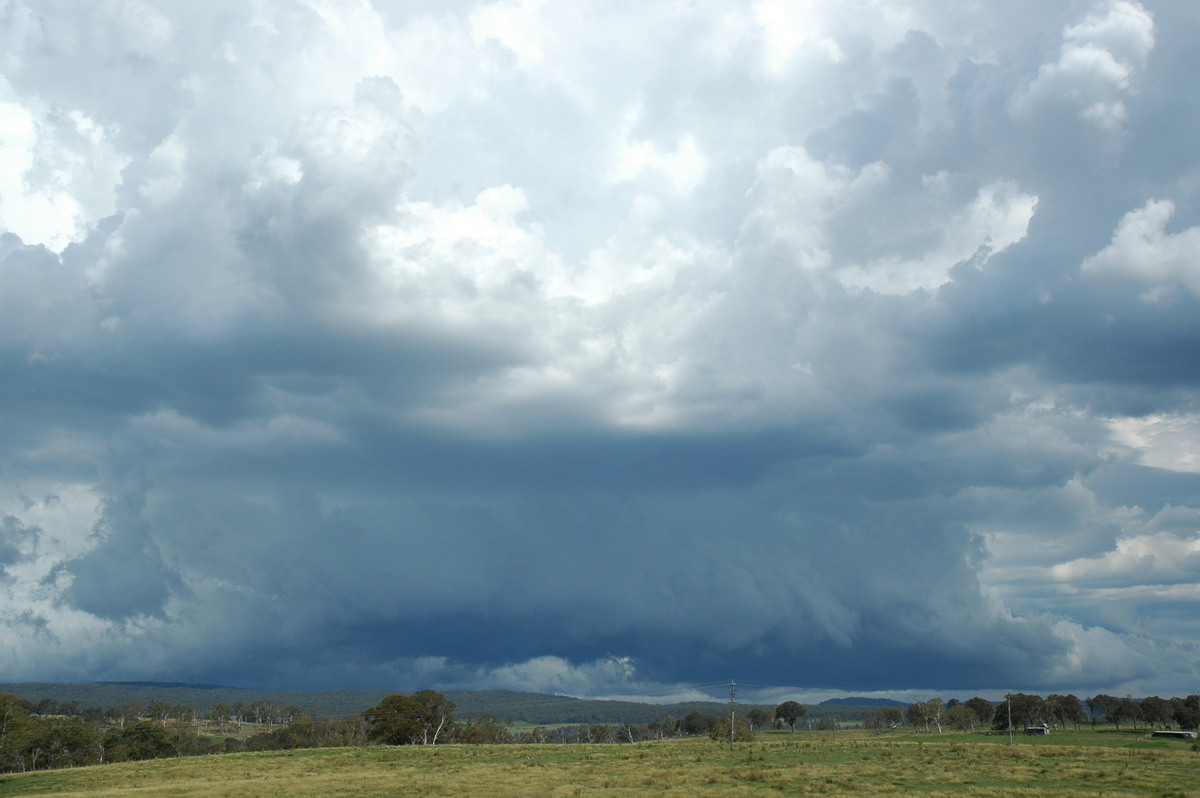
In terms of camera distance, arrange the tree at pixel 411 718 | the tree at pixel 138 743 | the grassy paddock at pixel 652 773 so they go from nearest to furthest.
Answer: the grassy paddock at pixel 652 773 → the tree at pixel 138 743 → the tree at pixel 411 718

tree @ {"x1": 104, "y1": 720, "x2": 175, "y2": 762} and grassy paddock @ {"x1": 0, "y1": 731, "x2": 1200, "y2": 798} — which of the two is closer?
grassy paddock @ {"x1": 0, "y1": 731, "x2": 1200, "y2": 798}

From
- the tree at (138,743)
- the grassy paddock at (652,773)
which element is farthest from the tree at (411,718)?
the grassy paddock at (652,773)

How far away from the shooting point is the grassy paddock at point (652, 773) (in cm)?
6247

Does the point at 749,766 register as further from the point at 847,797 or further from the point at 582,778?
the point at 847,797

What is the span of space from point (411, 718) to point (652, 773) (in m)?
109

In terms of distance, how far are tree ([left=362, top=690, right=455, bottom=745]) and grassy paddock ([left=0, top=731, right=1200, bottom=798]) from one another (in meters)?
59.0

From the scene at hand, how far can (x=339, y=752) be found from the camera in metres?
107

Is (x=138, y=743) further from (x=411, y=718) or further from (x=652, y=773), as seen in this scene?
(x=652, y=773)

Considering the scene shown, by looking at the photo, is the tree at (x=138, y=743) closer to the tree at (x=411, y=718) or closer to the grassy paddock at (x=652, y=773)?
the tree at (x=411, y=718)

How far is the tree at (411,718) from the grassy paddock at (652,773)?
59.0 metres

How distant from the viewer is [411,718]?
167375 millimetres

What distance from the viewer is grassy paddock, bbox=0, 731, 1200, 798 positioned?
205 ft

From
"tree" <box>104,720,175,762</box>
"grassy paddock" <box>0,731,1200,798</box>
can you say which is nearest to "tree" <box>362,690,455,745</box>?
"tree" <box>104,720,175,762</box>

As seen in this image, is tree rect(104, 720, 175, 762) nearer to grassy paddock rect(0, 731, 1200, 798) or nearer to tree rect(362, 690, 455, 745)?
tree rect(362, 690, 455, 745)
